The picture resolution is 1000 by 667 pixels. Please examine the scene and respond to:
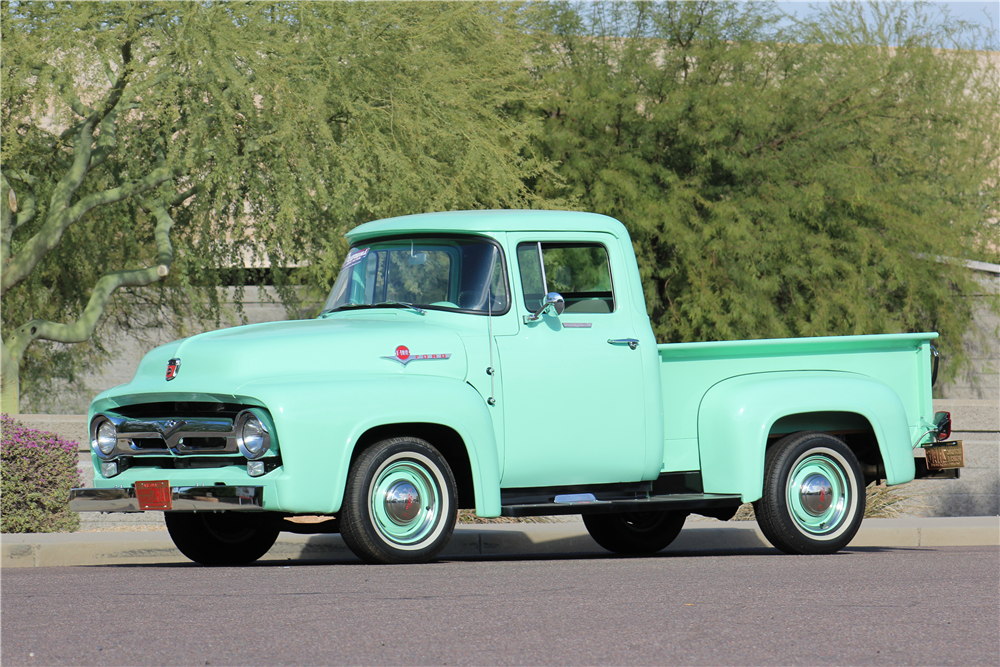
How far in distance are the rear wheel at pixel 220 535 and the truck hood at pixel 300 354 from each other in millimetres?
1262

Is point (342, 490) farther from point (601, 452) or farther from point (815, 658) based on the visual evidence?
point (815, 658)

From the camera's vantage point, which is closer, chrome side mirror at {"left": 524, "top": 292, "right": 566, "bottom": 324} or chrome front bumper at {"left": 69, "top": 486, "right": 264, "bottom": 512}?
chrome front bumper at {"left": 69, "top": 486, "right": 264, "bottom": 512}

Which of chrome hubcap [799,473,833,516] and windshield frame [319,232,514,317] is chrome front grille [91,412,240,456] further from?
chrome hubcap [799,473,833,516]

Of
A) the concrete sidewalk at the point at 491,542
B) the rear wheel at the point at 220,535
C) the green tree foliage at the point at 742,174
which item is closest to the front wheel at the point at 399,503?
the rear wheel at the point at 220,535

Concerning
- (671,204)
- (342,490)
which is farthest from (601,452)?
(671,204)

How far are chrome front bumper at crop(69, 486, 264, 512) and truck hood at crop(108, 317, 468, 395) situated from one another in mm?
608

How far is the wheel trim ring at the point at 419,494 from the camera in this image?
8445 mm

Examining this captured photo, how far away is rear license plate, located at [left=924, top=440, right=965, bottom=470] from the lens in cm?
1039

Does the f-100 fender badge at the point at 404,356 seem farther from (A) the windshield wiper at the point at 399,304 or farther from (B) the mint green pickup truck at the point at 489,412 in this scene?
(A) the windshield wiper at the point at 399,304

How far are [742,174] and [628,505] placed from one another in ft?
42.6

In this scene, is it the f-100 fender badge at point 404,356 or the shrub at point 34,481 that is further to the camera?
the shrub at point 34,481

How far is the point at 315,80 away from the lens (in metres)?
16.1

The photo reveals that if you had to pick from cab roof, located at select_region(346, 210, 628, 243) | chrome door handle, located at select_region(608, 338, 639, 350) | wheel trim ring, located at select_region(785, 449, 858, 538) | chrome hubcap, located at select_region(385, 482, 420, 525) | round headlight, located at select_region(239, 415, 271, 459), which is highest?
cab roof, located at select_region(346, 210, 628, 243)

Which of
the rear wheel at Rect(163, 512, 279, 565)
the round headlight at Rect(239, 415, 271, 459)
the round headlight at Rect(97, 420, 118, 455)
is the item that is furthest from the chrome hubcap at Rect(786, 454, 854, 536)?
the round headlight at Rect(97, 420, 118, 455)
